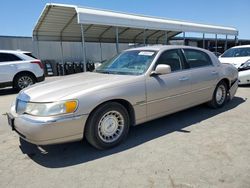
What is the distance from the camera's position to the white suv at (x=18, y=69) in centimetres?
953

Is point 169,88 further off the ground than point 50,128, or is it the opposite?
point 169,88

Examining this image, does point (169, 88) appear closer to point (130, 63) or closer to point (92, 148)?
point (130, 63)

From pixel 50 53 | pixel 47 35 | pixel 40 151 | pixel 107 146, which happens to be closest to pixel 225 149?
pixel 107 146

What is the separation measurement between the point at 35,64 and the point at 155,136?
755 cm

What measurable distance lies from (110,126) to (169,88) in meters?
1.33

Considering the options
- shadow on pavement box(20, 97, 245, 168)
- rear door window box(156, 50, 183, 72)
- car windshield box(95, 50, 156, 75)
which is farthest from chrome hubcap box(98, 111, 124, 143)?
rear door window box(156, 50, 183, 72)

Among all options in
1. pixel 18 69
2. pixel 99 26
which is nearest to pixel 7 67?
pixel 18 69

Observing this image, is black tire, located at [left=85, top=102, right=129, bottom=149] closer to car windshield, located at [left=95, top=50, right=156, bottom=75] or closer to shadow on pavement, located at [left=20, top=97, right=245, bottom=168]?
shadow on pavement, located at [left=20, top=97, right=245, bottom=168]

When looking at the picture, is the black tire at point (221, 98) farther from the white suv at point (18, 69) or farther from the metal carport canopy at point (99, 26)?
the metal carport canopy at point (99, 26)

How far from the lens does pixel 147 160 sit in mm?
3260

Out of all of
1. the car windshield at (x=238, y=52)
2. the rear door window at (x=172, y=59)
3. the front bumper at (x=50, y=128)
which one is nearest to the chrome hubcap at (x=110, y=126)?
the front bumper at (x=50, y=128)

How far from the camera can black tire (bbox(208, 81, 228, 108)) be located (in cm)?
555

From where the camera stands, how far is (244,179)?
2.71 metres

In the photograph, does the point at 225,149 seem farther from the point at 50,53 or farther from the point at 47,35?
the point at 50,53
